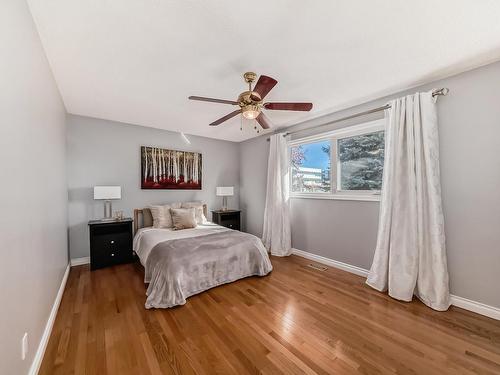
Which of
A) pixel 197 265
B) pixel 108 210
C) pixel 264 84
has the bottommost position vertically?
pixel 197 265

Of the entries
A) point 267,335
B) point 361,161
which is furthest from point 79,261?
point 361,161

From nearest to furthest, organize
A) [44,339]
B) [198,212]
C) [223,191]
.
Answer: [44,339] → [198,212] → [223,191]

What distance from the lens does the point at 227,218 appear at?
188 inches

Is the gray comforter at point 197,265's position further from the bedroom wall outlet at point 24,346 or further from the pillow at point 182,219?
the bedroom wall outlet at point 24,346

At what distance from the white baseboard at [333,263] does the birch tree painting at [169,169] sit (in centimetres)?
260

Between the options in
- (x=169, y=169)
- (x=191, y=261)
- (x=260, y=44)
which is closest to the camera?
(x=260, y=44)

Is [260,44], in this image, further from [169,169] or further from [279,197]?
[169,169]

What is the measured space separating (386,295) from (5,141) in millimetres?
3570

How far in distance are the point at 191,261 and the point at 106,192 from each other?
6.67 feet

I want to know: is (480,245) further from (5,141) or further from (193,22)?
(5,141)

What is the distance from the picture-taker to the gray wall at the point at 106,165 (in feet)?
11.3

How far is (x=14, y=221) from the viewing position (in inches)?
45.6

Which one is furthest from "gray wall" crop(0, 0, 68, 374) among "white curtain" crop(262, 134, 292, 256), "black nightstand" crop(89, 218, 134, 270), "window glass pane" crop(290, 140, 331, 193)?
"window glass pane" crop(290, 140, 331, 193)

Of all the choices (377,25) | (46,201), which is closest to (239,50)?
(377,25)
